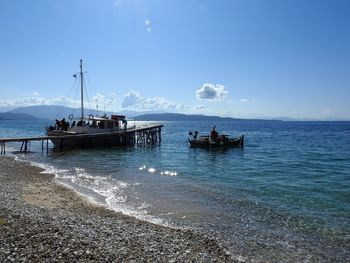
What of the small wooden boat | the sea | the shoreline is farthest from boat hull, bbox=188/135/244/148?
the shoreline

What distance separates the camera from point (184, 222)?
49.3ft

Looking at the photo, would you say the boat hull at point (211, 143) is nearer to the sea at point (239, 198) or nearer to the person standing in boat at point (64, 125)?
the sea at point (239, 198)

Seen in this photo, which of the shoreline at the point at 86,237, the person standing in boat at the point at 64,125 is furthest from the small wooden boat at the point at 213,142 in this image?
the shoreline at the point at 86,237

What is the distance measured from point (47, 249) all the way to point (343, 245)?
9.85m

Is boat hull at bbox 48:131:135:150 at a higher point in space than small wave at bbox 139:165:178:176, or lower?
higher

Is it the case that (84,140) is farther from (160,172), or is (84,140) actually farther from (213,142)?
(160,172)

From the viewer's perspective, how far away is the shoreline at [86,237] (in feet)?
30.9

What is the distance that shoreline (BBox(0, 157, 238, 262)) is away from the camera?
9.42 metres

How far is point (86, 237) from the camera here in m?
11.0

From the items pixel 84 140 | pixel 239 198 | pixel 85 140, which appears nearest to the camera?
pixel 239 198

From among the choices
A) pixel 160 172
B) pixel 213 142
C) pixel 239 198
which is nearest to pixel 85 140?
pixel 213 142

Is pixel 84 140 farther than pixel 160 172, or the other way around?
pixel 84 140

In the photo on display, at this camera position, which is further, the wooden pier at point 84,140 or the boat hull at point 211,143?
the boat hull at point 211,143

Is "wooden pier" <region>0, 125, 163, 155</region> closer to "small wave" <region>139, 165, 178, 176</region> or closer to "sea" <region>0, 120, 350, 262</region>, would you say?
"sea" <region>0, 120, 350, 262</region>
